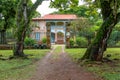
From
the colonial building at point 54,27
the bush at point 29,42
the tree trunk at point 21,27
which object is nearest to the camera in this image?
the tree trunk at point 21,27

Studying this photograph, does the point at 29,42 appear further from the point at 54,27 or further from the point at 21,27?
the point at 54,27

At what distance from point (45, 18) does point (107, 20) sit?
128 ft

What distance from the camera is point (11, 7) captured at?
4359cm

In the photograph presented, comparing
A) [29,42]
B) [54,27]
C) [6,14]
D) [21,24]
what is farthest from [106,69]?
[54,27]

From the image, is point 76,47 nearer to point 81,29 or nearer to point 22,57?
point 81,29

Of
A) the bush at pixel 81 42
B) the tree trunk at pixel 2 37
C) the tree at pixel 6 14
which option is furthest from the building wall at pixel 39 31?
the bush at pixel 81 42

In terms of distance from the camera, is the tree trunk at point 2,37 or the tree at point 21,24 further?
the tree trunk at point 2,37

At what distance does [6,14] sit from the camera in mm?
44000

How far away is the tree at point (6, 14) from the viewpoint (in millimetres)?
43188

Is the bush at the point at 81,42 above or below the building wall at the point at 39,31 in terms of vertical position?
below

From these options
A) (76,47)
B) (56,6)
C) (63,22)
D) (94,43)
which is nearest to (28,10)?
Result: (56,6)

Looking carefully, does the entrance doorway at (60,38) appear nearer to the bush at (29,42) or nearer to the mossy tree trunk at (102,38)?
the bush at (29,42)

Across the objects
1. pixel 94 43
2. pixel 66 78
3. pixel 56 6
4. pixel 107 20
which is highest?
pixel 56 6

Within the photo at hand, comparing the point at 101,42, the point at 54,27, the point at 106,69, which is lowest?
the point at 106,69
